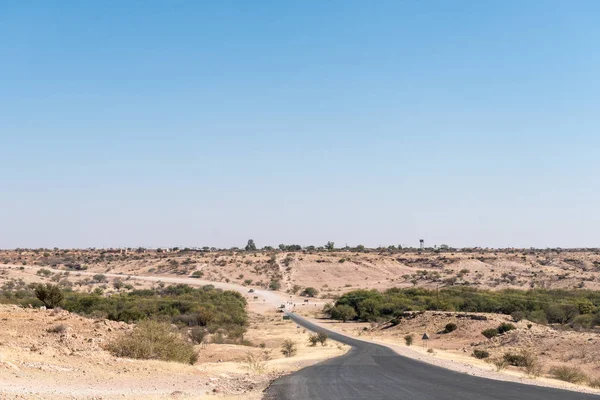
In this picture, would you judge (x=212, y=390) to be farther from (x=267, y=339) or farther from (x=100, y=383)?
(x=267, y=339)

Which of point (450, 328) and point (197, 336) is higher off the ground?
point (197, 336)

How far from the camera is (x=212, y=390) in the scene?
71.1ft

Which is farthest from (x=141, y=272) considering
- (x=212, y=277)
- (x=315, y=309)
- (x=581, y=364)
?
(x=581, y=364)

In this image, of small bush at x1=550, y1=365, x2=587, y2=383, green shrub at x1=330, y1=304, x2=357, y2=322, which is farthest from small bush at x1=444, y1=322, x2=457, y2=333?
small bush at x1=550, y1=365, x2=587, y2=383

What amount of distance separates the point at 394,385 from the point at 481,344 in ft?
98.9

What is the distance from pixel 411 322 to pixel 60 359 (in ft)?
162

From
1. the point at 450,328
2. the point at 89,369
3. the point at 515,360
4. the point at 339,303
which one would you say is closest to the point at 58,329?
the point at 89,369

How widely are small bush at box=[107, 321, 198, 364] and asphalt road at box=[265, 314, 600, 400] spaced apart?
17.6 ft

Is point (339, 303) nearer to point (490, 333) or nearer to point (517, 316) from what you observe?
point (517, 316)

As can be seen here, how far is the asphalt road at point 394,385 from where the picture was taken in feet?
69.4

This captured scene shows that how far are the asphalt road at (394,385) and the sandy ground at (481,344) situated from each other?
112 inches

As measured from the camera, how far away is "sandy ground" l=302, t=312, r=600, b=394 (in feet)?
113

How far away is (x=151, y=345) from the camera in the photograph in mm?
26844

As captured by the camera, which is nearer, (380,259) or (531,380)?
(531,380)
